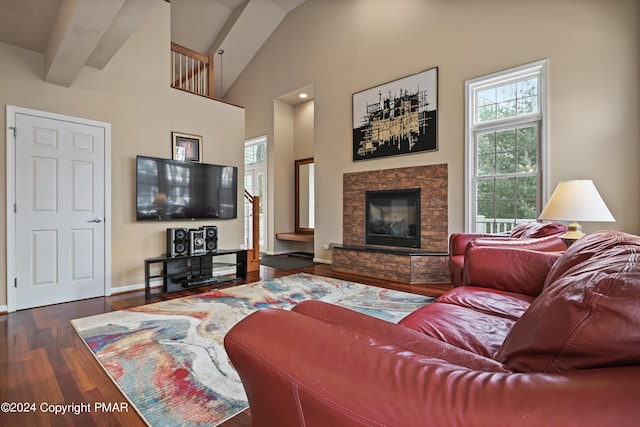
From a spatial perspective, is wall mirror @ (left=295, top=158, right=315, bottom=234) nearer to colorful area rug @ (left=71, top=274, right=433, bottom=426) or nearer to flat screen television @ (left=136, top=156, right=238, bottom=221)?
flat screen television @ (left=136, top=156, right=238, bottom=221)

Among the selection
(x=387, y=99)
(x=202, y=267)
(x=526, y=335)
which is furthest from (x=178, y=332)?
(x=387, y=99)

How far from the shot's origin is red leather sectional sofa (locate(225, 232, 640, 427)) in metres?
0.48

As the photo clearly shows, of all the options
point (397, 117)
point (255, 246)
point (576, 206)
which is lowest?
point (255, 246)

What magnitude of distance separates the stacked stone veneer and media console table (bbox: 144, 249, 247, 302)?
5.22 feet

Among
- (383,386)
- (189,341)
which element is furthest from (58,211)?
(383,386)

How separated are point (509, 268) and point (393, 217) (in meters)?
2.98

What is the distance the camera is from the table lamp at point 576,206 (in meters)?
2.56

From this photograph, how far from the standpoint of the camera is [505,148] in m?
3.92

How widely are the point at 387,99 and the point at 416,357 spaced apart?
4852 millimetres

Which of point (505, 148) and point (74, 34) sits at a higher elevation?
point (74, 34)

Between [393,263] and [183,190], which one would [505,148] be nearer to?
[393,263]

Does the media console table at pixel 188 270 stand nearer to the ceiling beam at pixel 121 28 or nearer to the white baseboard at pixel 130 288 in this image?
the white baseboard at pixel 130 288

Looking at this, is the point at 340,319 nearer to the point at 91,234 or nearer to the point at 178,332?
the point at 178,332

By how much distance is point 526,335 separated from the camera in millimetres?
740
